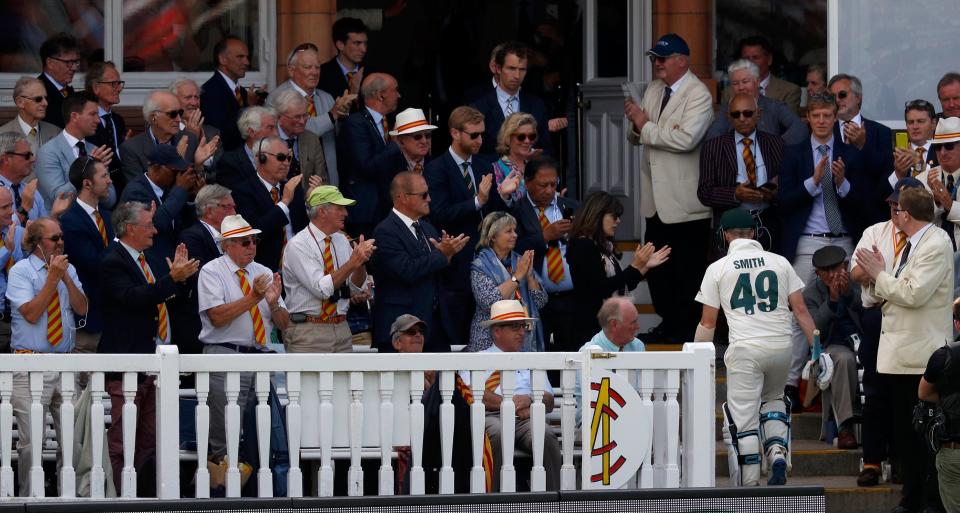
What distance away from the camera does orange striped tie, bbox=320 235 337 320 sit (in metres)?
12.0

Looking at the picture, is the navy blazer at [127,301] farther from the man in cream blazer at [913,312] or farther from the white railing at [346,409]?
the man in cream blazer at [913,312]

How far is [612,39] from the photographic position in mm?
16656

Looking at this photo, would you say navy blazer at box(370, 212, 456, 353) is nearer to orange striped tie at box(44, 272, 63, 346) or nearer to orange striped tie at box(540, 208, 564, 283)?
orange striped tie at box(540, 208, 564, 283)

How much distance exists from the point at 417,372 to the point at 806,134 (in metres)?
4.88

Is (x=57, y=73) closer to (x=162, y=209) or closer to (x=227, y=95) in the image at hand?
(x=227, y=95)

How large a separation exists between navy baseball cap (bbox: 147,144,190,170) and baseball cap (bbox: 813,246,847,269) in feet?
13.1

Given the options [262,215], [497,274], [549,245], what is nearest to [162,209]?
[262,215]

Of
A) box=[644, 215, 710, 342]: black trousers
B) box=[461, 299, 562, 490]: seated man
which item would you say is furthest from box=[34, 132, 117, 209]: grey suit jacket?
box=[644, 215, 710, 342]: black trousers

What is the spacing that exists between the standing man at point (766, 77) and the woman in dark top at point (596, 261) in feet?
8.23

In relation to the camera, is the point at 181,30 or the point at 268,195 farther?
the point at 181,30

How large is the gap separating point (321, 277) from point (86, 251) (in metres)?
1.40

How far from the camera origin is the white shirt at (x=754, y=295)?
11680 mm

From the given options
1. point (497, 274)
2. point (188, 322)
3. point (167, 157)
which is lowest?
point (188, 322)

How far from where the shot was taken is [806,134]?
13.8m
